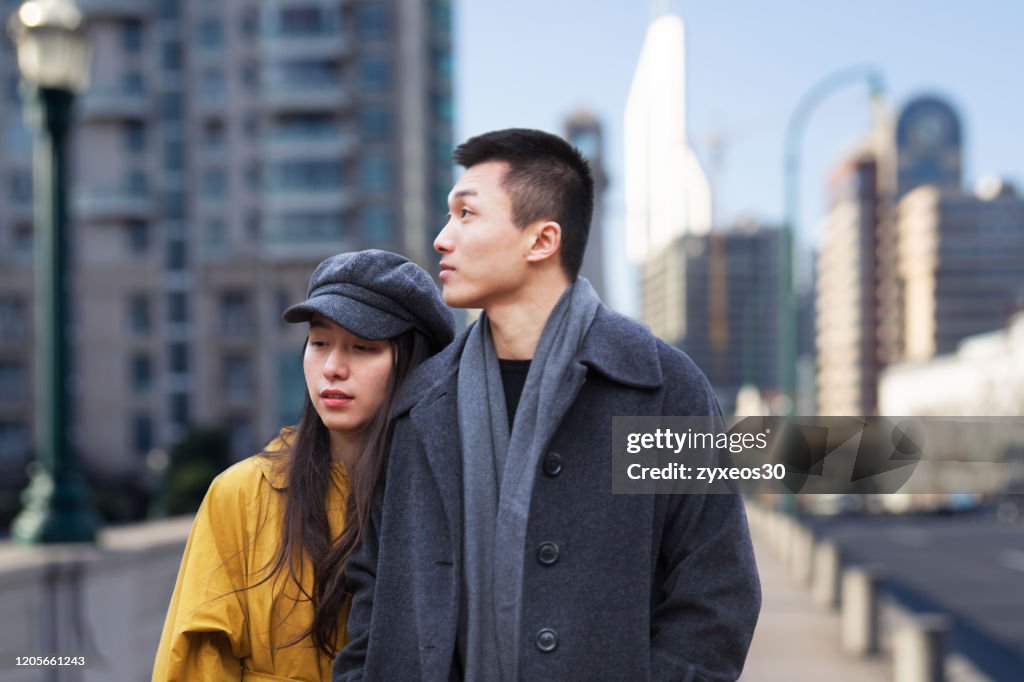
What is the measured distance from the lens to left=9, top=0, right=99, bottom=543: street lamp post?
9125 mm

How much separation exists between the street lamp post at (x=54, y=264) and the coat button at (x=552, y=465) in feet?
24.6

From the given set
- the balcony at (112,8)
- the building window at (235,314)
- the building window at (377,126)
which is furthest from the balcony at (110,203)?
the building window at (377,126)

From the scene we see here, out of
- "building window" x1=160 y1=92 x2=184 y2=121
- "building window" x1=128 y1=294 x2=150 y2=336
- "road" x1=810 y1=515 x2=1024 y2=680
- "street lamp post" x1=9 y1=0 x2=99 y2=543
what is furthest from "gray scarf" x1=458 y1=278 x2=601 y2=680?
"building window" x1=160 y1=92 x2=184 y2=121

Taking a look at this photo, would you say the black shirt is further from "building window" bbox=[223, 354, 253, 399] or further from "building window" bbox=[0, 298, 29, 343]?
"building window" bbox=[0, 298, 29, 343]

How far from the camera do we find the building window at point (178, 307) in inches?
2162

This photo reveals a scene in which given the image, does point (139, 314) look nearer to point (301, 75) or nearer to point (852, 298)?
point (301, 75)

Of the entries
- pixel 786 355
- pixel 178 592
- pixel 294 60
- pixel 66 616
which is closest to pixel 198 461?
pixel 294 60

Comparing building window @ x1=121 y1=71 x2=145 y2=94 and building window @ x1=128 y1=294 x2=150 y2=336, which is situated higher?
building window @ x1=121 y1=71 x2=145 y2=94

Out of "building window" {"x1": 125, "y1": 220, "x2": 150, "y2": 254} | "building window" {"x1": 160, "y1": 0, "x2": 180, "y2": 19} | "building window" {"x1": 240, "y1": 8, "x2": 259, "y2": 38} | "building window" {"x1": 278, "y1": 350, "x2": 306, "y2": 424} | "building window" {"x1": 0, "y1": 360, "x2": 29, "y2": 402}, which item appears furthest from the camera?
"building window" {"x1": 160, "y1": 0, "x2": 180, "y2": 19}

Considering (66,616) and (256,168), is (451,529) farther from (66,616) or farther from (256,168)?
(256,168)

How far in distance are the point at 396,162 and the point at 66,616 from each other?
4915cm

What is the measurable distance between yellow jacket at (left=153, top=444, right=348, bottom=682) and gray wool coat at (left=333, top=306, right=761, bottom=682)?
214mm

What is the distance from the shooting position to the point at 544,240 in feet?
8.21

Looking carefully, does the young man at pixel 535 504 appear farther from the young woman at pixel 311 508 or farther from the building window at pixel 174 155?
the building window at pixel 174 155
